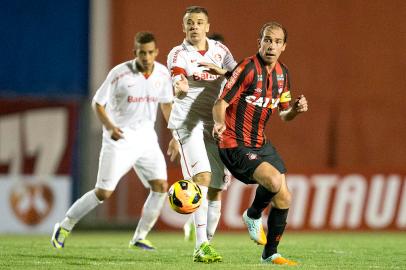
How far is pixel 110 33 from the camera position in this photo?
1578 cm

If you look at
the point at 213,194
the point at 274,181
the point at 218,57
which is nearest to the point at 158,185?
the point at 213,194

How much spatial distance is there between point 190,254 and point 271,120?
6.52 m

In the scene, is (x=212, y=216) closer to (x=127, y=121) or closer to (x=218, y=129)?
(x=127, y=121)

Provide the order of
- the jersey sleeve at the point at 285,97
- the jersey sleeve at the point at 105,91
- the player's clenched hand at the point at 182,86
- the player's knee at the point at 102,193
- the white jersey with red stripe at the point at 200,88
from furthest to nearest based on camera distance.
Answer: the player's knee at the point at 102,193 < the jersey sleeve at the point at 105,91 < the white jersey with red stripe at the point at 200,88 < the jersey sleeve at the point at 285,97 < the player's clenched hand at the point at 182,86

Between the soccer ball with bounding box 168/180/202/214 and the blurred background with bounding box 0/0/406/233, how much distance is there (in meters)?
5.33

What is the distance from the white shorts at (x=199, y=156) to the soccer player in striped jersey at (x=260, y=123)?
368 millimetres

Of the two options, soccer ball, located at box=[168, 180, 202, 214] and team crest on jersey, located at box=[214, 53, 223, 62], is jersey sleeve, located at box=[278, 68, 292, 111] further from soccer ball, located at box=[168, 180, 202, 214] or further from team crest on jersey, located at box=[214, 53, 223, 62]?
soccer ball, located at box=[168, 180, 202, 214]

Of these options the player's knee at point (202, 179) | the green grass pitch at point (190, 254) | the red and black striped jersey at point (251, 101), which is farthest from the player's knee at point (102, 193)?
the red and black striped jersey at point (251, 101)

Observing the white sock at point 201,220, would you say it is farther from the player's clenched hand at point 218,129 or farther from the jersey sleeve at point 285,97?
the jersey sleeve at point 285,97

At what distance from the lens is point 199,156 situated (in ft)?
27.7

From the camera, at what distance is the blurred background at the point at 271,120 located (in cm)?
1361

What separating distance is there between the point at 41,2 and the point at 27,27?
44 centimetres

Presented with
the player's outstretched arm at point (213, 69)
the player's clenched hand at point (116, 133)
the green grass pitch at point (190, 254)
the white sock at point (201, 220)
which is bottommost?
the green grass pitch at point (190, 254)

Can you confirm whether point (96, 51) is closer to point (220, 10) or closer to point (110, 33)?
point (110, 33)
